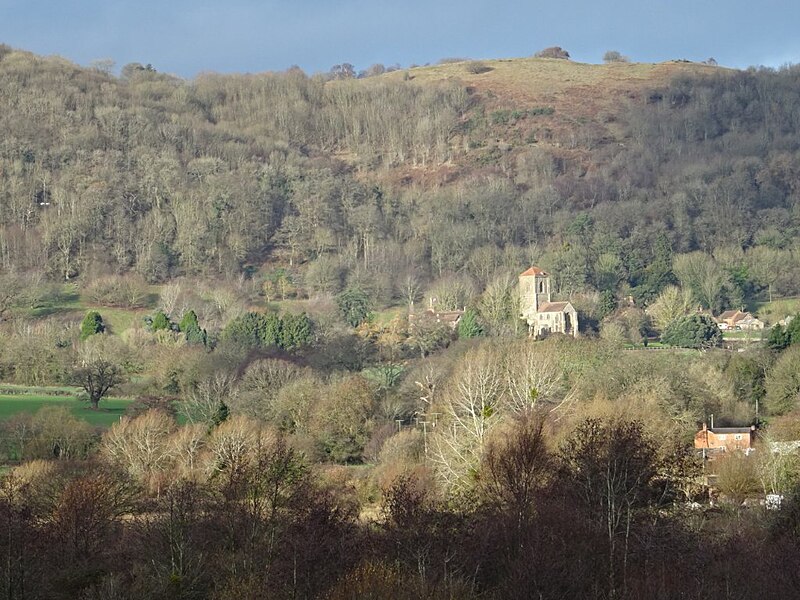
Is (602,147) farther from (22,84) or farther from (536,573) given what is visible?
(536,573)

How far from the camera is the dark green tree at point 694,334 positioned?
8350cm

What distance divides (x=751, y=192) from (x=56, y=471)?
101080 mm

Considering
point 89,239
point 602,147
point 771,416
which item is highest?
point 602,147

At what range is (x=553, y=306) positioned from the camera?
92.1 metres

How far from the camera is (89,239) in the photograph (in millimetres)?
110250

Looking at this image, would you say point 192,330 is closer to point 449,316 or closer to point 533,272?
point 449,316

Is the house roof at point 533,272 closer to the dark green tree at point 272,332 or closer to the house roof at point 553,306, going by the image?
the house roof at point 553,306

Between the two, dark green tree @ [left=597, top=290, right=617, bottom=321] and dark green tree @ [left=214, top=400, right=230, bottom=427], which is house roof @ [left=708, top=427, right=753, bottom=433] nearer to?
dark green tree @ [left=214, top=400, right=230, bottom=427]

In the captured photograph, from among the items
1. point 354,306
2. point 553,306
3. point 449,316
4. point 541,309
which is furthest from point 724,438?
point 354,306

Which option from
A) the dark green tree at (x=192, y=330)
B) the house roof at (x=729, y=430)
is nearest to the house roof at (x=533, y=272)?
the dark green tree at (x=192, y=330)

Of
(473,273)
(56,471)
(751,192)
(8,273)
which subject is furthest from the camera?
(751,192)

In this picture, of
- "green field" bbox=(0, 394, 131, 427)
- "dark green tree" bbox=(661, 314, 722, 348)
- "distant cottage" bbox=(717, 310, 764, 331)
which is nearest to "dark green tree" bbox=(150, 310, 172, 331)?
"green field" bbox=(0, 394, 131, 427)

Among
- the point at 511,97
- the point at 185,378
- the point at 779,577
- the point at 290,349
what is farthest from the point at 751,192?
the point at 779,577

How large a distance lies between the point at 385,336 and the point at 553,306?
51.8 feet
